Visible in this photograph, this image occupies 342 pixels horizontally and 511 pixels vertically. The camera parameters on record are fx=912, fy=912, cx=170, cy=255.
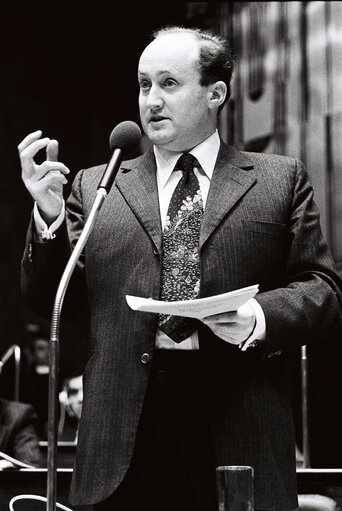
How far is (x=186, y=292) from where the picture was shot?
1.64 meters

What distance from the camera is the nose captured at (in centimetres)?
170

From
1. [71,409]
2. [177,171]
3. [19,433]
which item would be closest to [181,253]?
[177,171]

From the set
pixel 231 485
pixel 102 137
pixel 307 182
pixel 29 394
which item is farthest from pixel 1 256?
pixel 231 485

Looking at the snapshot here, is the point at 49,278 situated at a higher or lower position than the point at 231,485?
higher

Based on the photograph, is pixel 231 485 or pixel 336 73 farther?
pixel 336 73

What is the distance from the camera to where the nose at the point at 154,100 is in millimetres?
A: 1699

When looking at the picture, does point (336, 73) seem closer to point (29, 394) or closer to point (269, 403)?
point (29, 394)

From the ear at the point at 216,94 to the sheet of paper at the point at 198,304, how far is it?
532 mm

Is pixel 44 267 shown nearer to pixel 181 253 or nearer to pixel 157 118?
pixel 181 253

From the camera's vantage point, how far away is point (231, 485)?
1215mm

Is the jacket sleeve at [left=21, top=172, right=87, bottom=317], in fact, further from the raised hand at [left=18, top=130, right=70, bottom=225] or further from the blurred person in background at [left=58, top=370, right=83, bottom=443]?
the blurred person in background at [left=58, top=370, right=83, bottom=443]

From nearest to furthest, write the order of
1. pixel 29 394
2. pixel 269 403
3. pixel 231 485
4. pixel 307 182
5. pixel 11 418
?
pixel 231 485 < pixel 269 403 < pixel 307 182 < pixel 11 418 < pixel 29 394

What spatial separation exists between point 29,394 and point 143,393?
10.8 feet

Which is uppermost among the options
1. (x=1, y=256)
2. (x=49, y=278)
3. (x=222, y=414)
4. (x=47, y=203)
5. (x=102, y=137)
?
(x=102, y=137)
